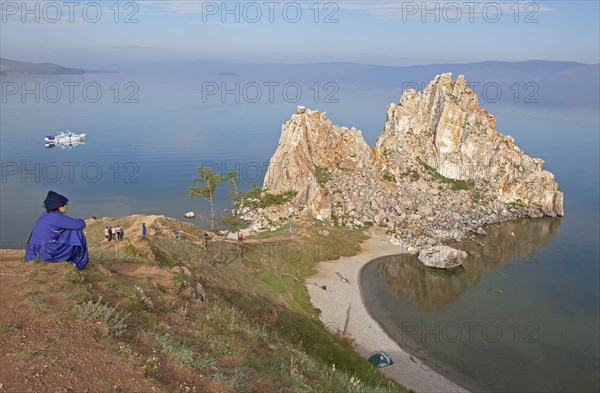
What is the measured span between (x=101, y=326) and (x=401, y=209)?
74129 millimetres

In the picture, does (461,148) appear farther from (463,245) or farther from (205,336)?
(205,336)

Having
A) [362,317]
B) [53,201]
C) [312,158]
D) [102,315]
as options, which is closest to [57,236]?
[53,201]

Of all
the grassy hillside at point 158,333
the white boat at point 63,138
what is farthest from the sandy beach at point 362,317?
the white boat at point 63,138

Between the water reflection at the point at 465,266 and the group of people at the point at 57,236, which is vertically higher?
the group of people at the point at 57,236

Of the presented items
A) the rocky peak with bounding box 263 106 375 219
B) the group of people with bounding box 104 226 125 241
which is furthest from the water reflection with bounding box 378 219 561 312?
the group of people with bounding box 104 226 125 241

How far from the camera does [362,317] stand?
48156 mm

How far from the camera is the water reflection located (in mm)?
56125

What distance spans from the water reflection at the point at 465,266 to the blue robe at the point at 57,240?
43.9 metres

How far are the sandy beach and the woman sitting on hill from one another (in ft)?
96.8

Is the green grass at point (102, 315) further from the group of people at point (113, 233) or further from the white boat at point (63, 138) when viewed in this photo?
the white boat at point (63, 138)

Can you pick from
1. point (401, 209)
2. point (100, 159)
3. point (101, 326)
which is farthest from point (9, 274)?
point (100, 159)

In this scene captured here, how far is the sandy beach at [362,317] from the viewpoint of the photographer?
3778 centimetres

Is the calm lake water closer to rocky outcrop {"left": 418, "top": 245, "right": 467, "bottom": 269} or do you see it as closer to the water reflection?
the water reflection

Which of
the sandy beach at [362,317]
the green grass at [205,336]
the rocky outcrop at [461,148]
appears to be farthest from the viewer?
the rocky outcrop at [461,148]
